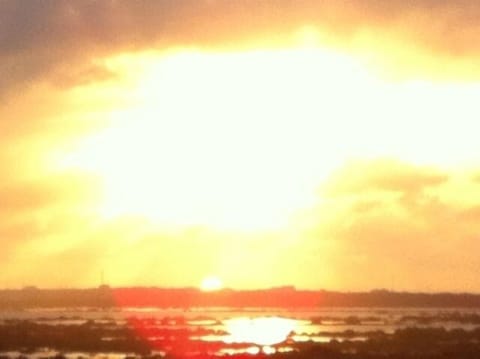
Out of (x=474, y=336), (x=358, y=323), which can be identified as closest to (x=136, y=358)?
(x=474, y=336)

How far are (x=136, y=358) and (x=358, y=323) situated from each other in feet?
180

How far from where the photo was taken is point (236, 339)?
276 ft

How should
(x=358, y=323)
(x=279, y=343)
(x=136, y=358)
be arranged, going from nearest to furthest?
(x=136, y=358)
(x=279, y=343)
(x=358, y=323)

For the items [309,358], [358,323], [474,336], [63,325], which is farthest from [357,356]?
[358,323]

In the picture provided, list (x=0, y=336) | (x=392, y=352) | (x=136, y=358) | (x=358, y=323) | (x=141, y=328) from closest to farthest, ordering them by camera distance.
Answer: (x=136, y=358)
(x=392, y=352)
(x=0, y=336)
(x=141, y=328)
(x=358, y=323)

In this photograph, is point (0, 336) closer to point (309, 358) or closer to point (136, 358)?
point (136, 358)

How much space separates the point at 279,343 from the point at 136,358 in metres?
14.6

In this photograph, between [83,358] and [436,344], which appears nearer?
[83,358]

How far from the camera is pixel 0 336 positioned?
284ft

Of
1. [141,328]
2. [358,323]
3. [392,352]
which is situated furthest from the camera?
[358,323]

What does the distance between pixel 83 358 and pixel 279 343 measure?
51.3 feet

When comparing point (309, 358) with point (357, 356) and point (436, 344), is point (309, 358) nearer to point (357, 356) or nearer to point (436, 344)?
point (357, 356)

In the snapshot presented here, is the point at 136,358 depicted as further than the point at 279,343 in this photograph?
No

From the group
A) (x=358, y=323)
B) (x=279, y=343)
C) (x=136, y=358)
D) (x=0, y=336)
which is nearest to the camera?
(x=136, y=358)
